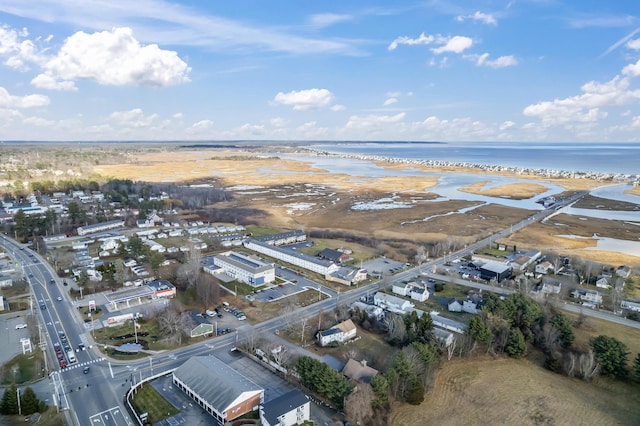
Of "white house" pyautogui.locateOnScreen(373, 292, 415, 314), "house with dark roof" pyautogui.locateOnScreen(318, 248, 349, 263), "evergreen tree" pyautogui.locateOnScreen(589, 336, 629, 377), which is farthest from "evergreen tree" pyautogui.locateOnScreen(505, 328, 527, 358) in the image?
"house with dark roof" pyautogui.locateOnScreen(318, 248, 349, 263)

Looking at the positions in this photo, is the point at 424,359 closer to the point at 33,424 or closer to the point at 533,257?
the point at 33,424

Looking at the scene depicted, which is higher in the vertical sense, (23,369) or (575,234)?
(575,234)

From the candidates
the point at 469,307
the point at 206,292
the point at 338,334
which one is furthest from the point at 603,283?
the point at 206,292

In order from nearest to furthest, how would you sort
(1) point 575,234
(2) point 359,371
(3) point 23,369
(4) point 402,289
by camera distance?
1. (2) point 359,371
2. (3) point 23,369
3. (4) point 402,289
4. (1) point 575,234

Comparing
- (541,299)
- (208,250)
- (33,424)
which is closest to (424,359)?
(541,299)

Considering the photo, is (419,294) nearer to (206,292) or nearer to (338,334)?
(338,334)
